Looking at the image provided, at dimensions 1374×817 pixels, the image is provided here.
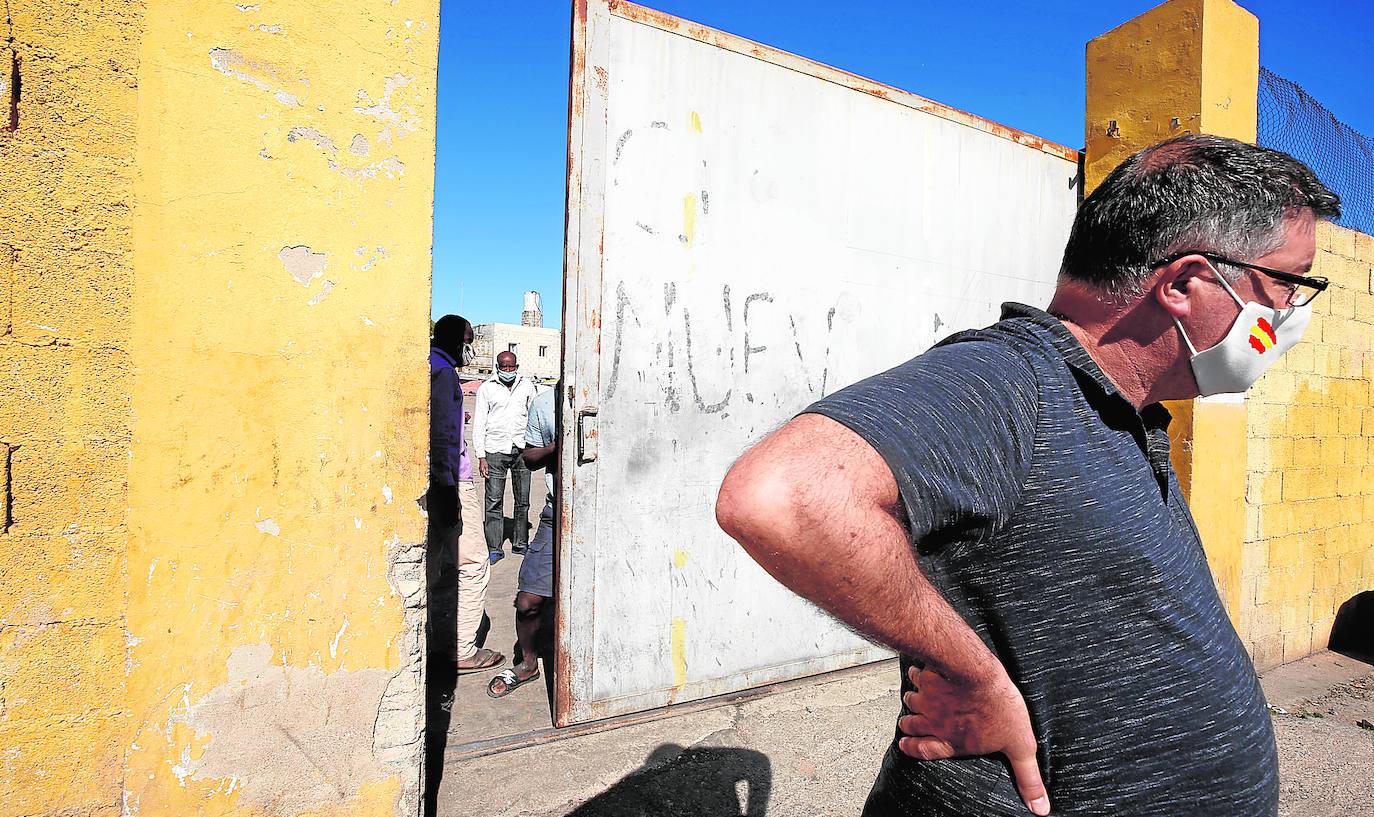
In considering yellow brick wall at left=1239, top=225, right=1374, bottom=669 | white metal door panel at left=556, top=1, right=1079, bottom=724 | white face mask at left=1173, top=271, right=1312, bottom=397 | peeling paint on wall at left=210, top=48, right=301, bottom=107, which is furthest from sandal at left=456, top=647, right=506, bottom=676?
yellow brick wall at left=1239, top=225, right=1374, bottom=669

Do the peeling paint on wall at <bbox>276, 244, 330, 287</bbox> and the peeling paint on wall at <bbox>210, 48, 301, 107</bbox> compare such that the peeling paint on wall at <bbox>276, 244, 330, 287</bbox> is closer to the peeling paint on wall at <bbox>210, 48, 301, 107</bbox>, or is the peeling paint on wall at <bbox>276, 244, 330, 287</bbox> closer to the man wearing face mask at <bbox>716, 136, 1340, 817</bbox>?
the peeling paint on wall at <bbox>210, 48, 301, 107</bbox>

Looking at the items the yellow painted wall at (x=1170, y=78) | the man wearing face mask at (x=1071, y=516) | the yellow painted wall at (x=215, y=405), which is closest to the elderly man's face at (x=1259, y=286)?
the man wearing face mask at (x=1071, y=516)

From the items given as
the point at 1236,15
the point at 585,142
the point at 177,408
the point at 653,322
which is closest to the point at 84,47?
the point at 177,408

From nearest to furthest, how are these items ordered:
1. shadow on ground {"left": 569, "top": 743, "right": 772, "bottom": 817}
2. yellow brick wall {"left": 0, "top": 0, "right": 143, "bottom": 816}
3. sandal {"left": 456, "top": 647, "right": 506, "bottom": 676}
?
1. yellow brick wall {"left": 0, "top": 0, "right": 143, "bottom": 816}
2. shadow on ground {"left": 569, "top": 743, "right": 772, "bottom": 817}
3. sandal {"left": 456, "top": 647, "right": 506, "bottom": 676}

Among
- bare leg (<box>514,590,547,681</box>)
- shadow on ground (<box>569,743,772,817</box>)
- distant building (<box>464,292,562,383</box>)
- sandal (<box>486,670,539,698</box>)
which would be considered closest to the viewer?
shadow on ground (<box>569,743,772,817</box>)

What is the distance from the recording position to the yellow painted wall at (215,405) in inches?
68.3

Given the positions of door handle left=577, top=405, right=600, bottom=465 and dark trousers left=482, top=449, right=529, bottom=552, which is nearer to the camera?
door handle left=577, top=405, right=600, bottom=465

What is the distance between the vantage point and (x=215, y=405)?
1.89m

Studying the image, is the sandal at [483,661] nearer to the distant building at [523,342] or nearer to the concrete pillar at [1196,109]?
the concrete pillar at [1196,109]

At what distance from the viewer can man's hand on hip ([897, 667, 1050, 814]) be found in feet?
3.29

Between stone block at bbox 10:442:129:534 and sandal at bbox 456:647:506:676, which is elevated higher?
stone block at bbox 10:442:129:534

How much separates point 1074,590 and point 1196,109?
377 cm

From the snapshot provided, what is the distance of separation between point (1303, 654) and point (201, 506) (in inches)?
229

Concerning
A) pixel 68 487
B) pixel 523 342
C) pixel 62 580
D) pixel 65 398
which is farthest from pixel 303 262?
pixel 523 342
